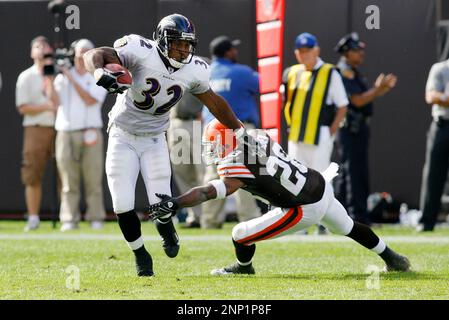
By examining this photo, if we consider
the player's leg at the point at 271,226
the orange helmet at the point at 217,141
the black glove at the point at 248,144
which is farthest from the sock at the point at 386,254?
the orange helmet at the point at 217,141

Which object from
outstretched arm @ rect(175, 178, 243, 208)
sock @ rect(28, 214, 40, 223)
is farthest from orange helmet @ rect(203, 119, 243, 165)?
sock @ rect(28, 214, 40, 223)

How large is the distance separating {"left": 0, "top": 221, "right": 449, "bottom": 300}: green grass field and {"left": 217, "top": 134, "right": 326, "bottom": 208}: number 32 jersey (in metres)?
0.52

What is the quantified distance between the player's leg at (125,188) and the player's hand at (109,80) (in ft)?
2.94

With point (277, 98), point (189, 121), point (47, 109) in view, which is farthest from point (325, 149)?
point (47, 109)

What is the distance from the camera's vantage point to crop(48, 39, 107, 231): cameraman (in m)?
11.3

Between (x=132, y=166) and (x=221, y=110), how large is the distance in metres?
0.67

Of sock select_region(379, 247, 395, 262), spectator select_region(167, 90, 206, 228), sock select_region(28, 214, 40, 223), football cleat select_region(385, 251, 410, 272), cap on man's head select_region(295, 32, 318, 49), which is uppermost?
cap on man's head select_region(295, 32, 318, 49)

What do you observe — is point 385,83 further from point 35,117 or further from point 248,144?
point 248,144

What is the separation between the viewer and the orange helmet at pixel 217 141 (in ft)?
21.8

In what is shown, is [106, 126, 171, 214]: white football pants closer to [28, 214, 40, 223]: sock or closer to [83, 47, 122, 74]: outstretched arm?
[83, 47, 122, 74]: outstretched arm

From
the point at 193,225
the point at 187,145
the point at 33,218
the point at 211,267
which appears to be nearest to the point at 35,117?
the point at 33,218

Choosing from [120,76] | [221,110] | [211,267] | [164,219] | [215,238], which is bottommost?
[215,238]

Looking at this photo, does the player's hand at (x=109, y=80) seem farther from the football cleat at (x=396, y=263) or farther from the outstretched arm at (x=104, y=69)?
the football cleat at (x=396, y=263)

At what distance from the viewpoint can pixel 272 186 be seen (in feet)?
21.8
